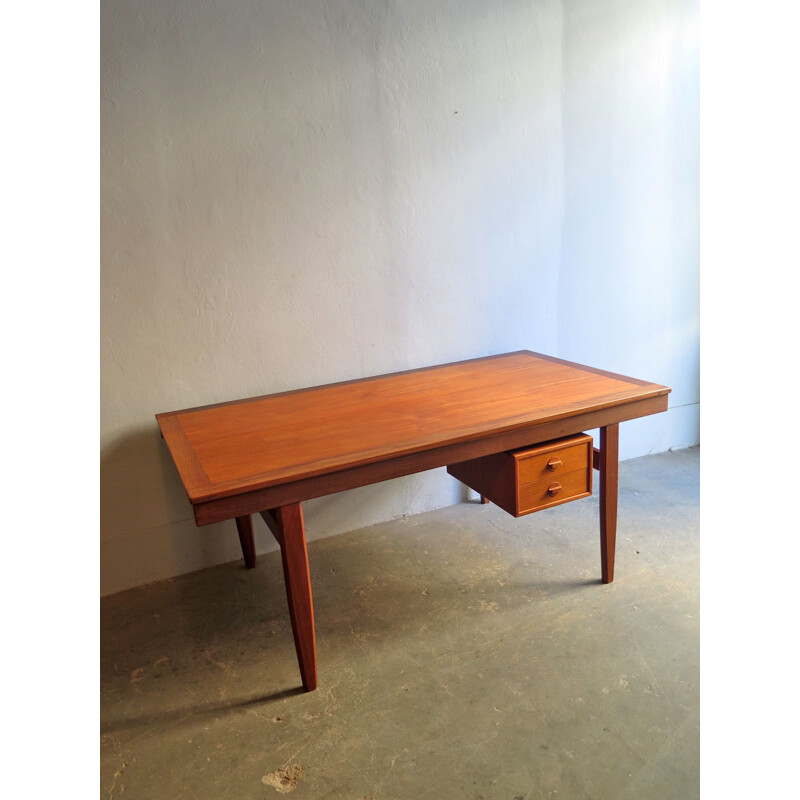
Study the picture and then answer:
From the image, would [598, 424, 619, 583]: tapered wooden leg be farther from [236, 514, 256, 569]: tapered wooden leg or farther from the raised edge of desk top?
[236, 514, 256, 569]: tapered wooden leg

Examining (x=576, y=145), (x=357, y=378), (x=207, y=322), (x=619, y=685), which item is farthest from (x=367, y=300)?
(x=619, y=685)

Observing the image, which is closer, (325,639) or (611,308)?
(325,639)

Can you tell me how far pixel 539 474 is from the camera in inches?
77.1

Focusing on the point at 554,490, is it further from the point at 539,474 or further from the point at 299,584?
the point at 299,584

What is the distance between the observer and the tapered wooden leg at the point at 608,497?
2115 millimetres

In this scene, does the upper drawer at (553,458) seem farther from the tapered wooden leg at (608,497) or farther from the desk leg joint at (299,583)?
the desk leg joint at (299,583)

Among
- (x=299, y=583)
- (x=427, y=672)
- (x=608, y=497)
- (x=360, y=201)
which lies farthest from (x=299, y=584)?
(x=360, y=201)

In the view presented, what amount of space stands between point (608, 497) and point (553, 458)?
29cm

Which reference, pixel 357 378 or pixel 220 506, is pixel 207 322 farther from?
pixel 220 506

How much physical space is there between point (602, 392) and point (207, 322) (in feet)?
4.01

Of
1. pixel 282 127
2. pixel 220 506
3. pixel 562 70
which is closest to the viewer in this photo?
pixel 220 506

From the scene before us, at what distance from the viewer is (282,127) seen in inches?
86.0

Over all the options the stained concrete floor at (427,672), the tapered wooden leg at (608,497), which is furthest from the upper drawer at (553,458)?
the stained concrete floor at (427,672)

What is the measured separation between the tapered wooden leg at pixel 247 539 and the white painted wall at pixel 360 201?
0.10m
